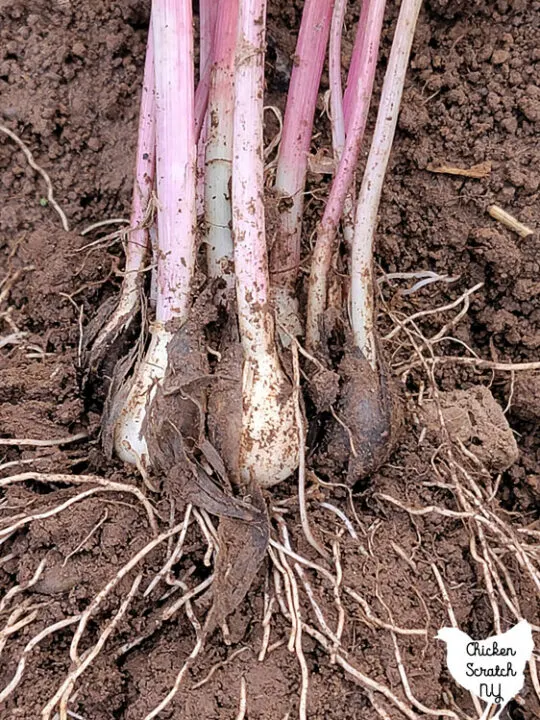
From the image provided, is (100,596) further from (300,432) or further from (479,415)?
(479,415)

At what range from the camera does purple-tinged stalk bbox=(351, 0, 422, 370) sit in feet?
3.52

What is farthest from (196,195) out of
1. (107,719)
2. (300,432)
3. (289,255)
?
(107,719)

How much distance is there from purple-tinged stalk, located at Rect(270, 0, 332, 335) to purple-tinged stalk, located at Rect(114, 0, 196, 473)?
0.17 meters

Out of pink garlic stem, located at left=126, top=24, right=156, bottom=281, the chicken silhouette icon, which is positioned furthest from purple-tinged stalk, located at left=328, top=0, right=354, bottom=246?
the chicken silhouette icon

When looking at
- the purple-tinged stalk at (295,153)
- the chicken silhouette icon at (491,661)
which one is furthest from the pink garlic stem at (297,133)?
the chicken silhouette icon at (491,661)

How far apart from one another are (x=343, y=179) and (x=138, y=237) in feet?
1.14

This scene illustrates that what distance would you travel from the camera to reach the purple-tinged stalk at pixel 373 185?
42.3 inches

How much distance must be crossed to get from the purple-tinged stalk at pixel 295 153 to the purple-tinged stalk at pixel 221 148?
0.32 ft

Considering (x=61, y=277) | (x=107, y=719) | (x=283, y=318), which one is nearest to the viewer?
(x=107, y=719)

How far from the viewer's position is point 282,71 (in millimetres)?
1347

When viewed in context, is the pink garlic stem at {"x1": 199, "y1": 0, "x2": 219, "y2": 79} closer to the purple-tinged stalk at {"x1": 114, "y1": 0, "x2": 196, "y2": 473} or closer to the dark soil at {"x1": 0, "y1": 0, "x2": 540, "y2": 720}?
the purple-tinged stalk at {"x1": 114, "y1": 0, "x2": 196, "y2": 473}

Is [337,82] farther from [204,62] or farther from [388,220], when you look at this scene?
[388,220]

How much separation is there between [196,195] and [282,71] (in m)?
0.40

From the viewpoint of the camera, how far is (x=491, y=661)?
1.00 metres
